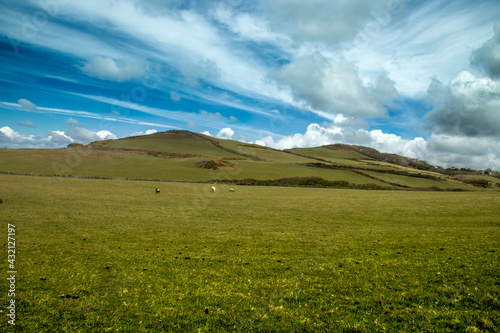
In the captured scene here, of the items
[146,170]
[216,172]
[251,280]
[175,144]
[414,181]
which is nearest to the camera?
[251,280]

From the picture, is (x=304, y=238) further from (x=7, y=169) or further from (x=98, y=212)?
(x=7, y=169)

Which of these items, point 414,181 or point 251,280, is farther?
point 414,181

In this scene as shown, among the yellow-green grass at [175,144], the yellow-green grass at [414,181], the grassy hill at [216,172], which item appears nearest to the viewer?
the grassy hill at [216,172]

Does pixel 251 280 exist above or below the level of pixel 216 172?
below

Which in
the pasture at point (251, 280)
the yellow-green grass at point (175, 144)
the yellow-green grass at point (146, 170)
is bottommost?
the pasture at point (251, 280)

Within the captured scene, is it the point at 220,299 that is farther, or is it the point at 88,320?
the point at 220,299

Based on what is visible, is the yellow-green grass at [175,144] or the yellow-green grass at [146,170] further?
the yellow-green grass at [175,144]

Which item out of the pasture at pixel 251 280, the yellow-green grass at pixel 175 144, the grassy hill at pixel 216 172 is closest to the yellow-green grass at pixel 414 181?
the grassy hill at pixel 216 172

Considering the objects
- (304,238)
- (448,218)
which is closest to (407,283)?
(304,238)

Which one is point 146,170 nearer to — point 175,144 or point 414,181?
point 175,144

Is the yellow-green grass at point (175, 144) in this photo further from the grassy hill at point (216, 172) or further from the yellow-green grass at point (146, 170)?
the yellow-green grass at point (146, 170)

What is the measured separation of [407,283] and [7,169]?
83764mm

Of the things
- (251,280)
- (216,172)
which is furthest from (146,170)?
(251,280)

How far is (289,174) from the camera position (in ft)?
271
